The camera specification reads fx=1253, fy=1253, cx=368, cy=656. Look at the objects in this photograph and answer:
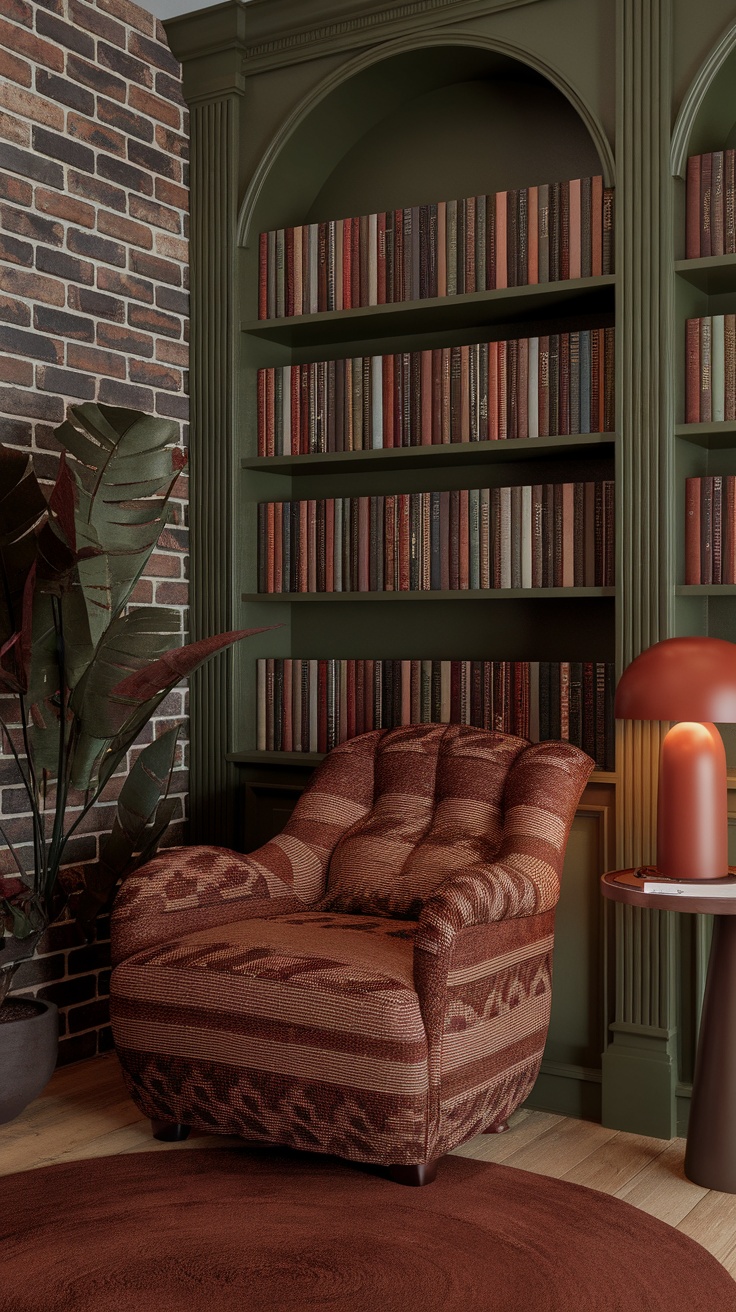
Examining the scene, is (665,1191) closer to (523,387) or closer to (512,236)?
(523,387)

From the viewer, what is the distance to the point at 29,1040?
2.87 m

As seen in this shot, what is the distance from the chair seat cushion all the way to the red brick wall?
2.31 feet

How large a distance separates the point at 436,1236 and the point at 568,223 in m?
2.41

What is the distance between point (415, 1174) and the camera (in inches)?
101

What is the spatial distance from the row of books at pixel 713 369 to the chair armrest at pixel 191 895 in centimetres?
154

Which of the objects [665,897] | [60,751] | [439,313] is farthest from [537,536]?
[60,751]

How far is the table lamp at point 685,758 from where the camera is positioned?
2631 mm

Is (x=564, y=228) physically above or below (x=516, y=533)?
above

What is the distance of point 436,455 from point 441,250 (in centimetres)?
56

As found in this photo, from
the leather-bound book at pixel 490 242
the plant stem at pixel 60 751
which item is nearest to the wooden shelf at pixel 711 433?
the leather-bound book at pixel 490 242

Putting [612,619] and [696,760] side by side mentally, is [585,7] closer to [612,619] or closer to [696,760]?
[612,619]

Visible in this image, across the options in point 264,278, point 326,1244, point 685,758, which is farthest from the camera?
point 264,278

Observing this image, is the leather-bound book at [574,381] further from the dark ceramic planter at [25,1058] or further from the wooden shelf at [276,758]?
the dark ceramic planter at [25,1058]

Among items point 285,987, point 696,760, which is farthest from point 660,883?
point 285,987
